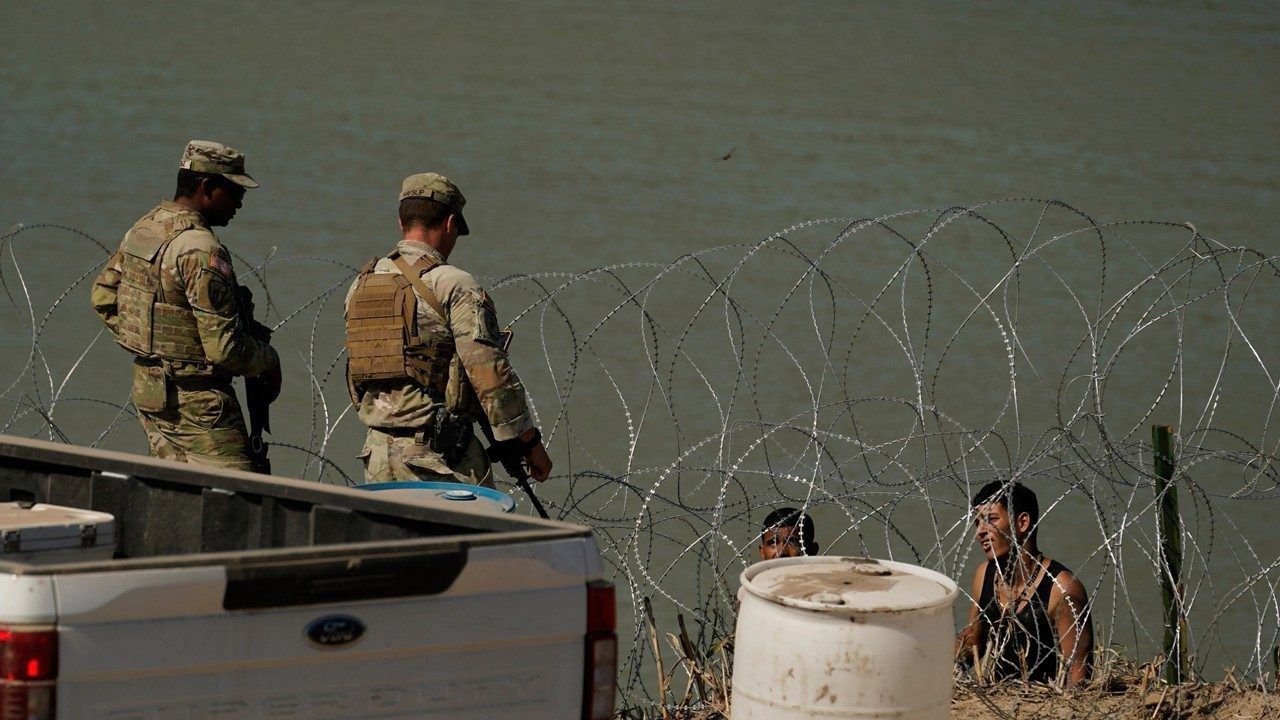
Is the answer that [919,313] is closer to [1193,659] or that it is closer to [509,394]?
[1193,659]

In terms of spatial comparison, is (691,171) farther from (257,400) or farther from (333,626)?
(333,626)

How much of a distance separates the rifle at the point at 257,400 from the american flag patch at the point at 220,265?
0.65 feet

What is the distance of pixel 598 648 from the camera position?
2971 millimetres

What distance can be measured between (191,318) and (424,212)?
777mm

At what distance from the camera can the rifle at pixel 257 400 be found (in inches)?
202

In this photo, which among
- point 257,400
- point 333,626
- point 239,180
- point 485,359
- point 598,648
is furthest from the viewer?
point 257,400

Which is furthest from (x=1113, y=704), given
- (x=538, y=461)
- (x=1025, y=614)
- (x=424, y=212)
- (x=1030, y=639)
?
(x=424, y=212)

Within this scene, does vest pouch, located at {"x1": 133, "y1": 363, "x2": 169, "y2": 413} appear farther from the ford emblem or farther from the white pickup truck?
the ford emblem

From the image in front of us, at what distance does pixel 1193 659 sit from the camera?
17.0ft

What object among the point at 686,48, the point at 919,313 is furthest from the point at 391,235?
the point at 686,48

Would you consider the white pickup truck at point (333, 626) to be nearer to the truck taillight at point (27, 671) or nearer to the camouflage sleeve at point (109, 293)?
the truck taillight at point (27, 671)

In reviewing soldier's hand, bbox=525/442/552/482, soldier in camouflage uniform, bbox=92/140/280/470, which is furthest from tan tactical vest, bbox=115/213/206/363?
soldier's hand, bbox=525/442/552/482

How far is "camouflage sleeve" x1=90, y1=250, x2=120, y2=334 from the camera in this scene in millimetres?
5133

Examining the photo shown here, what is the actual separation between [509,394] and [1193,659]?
226 centimetres
